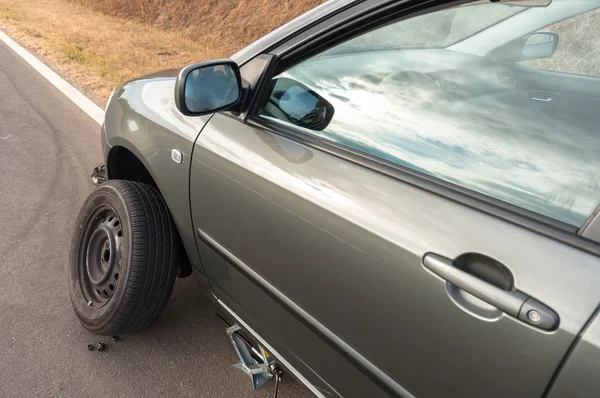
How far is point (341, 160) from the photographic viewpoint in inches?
60.1

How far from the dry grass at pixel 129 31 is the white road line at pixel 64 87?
0.54 ft

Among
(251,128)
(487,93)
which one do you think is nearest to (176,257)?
(251,128)

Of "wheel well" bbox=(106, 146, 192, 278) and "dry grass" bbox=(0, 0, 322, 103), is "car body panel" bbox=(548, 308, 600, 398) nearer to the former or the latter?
"wheel well" bbox=(106, 146, 192, 278)

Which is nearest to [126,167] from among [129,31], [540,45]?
[540,45]

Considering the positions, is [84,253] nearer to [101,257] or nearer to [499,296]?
[101,257]

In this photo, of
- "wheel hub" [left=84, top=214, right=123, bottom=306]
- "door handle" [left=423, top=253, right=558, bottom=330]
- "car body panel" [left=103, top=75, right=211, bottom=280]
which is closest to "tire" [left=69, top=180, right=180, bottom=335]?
"wheel hub" [left=84, top=214, right=123, bottom=306]

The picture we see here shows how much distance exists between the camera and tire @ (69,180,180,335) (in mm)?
2174

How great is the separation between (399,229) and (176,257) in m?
1.38

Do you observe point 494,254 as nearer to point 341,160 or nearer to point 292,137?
point 341,160

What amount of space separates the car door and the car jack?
0.28 meters

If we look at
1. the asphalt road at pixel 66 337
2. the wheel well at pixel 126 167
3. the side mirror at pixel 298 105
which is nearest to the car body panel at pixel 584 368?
the side mirror at pixel 298 105

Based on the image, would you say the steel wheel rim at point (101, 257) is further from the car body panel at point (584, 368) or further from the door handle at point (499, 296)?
the car body panel at point (584, 368)

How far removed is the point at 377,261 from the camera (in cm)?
131

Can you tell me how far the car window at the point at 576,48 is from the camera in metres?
1.43
